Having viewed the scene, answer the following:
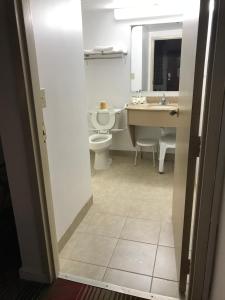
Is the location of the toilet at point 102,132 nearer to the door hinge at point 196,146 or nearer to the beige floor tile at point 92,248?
the beige floor tile at point 92,248

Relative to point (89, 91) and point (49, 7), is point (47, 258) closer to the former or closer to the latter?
point (49, 7)

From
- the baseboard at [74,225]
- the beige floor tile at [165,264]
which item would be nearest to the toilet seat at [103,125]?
the baseboard at [74,225]

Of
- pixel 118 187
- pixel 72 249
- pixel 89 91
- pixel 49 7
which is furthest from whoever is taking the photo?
pixel 89 91

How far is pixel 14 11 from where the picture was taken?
107 cm

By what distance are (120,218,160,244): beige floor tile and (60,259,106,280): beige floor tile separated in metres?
0.40

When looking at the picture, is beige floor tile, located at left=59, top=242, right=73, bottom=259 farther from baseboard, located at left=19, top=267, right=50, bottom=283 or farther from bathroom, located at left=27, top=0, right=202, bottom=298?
baseboard, located at left=19, top=267, right=50, bottom=283

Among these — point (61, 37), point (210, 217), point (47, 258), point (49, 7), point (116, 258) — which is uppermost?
point (49, 7)

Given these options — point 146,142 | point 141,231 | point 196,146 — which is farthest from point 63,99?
point 146,142

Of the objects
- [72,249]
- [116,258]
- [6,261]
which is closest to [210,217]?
[116,258]

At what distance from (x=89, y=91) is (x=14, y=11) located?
9.03ft

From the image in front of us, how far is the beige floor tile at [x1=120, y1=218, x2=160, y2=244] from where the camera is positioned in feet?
A: 6.48

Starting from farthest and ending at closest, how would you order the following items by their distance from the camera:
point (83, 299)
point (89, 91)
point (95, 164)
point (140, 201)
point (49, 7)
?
1. point (89, 91)
2. point (95, 164)
3. point (140, 201)
4. point (49, 7)
5. point (83, 299)

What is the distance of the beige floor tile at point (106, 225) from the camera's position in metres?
2.08

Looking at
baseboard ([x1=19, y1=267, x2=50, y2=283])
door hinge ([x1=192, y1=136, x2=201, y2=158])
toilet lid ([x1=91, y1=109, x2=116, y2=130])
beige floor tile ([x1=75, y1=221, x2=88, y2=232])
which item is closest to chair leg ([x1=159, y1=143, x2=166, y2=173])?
toilet lid ([x1=91, y1=109, x2=116, y2=130])
